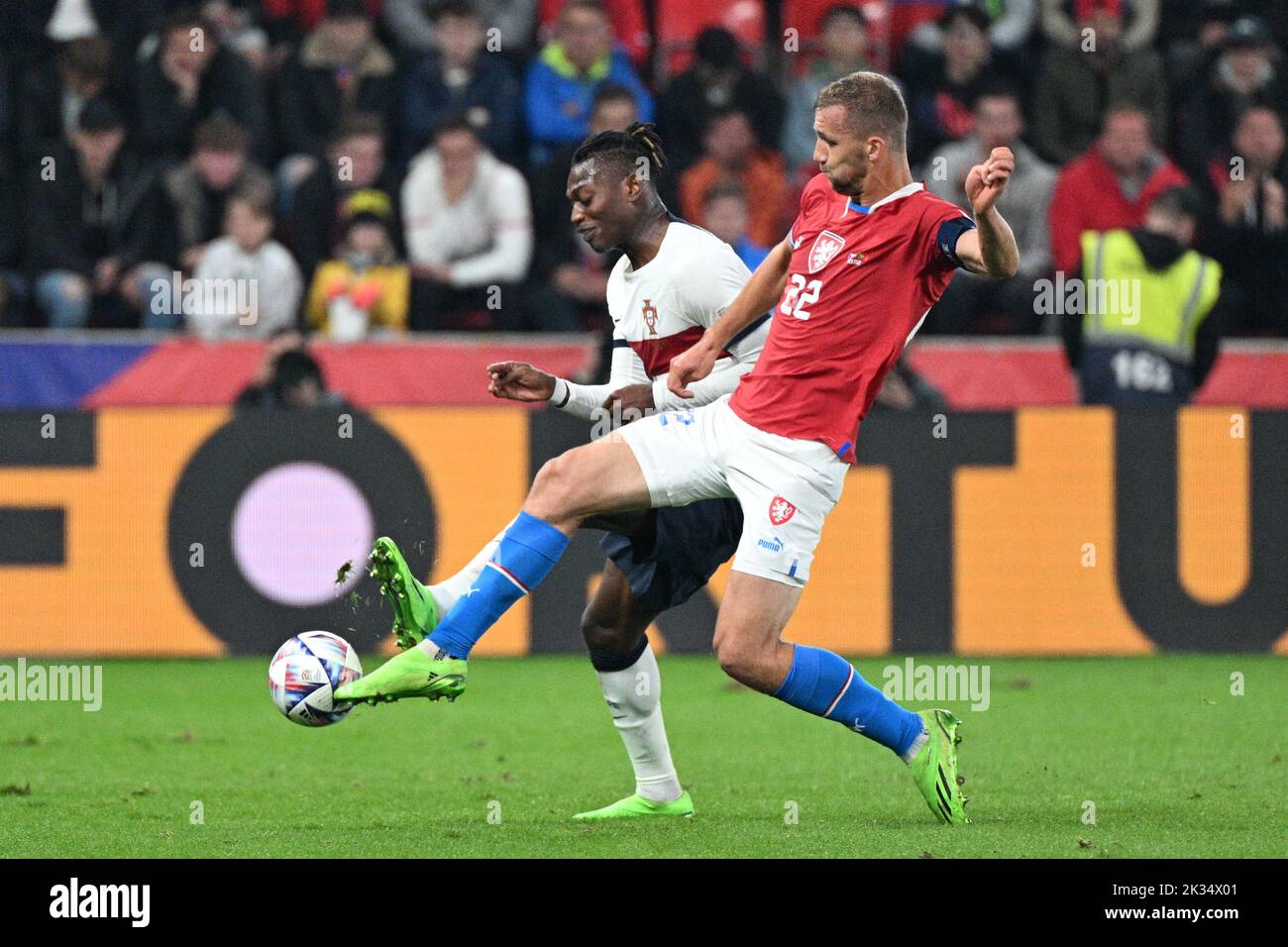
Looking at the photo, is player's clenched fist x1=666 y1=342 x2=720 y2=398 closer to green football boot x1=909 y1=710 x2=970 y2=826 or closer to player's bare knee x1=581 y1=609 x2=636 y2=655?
player's bare knee x1=581 y1=609 x2=636 y2=655

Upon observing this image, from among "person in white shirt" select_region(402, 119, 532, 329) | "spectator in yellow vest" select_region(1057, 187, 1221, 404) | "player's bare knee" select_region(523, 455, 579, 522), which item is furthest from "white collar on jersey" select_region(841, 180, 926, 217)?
"person in white shirt" select_region(402, 119, 532, 329)

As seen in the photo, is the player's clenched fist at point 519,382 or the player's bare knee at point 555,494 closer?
the player's bare knee at point 555,494

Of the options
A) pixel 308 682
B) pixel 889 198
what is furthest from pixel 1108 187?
pixel 308 682

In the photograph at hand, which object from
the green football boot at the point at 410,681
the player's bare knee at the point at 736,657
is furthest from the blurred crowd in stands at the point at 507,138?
the green football boot at the point at 410,681

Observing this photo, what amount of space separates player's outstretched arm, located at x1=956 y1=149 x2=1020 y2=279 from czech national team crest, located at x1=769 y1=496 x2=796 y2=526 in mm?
862

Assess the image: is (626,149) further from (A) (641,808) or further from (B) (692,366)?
(A) (641,808)

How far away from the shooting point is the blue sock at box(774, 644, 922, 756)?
5.93 m

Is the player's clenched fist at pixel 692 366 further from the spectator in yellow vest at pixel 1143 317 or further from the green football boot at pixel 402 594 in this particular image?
the spectator in yellow vest at pixel 1143 317

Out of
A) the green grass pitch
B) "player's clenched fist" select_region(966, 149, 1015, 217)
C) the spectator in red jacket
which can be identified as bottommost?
the green grass pitch

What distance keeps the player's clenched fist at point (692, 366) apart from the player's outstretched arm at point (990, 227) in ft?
2.74

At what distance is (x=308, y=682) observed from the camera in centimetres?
585

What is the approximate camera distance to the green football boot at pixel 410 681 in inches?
212

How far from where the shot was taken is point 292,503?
34.7 ft

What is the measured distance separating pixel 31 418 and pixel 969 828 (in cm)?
→ 630
